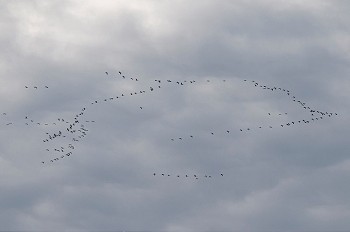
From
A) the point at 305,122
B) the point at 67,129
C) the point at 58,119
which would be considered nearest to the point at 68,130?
the point at 67,129

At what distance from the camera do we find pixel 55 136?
177 metres

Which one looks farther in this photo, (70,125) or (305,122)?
(305,122)

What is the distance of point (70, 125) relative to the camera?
170625mm

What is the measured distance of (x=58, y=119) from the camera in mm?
178375

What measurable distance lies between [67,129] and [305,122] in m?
207

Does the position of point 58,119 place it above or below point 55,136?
above

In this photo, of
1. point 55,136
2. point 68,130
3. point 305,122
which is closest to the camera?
point 68,130

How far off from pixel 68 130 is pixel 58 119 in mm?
21984

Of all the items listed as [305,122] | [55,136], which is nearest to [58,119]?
[55,136]

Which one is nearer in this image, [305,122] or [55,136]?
[55,136]

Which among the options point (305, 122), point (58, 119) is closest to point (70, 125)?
point (58, 119)

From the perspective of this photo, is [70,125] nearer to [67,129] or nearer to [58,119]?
[67,129]

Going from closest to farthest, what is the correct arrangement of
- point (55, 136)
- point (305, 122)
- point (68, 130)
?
point (68, 130) < point (55, 136) < point (305, 122)

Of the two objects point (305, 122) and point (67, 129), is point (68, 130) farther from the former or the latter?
point (305, 122)
